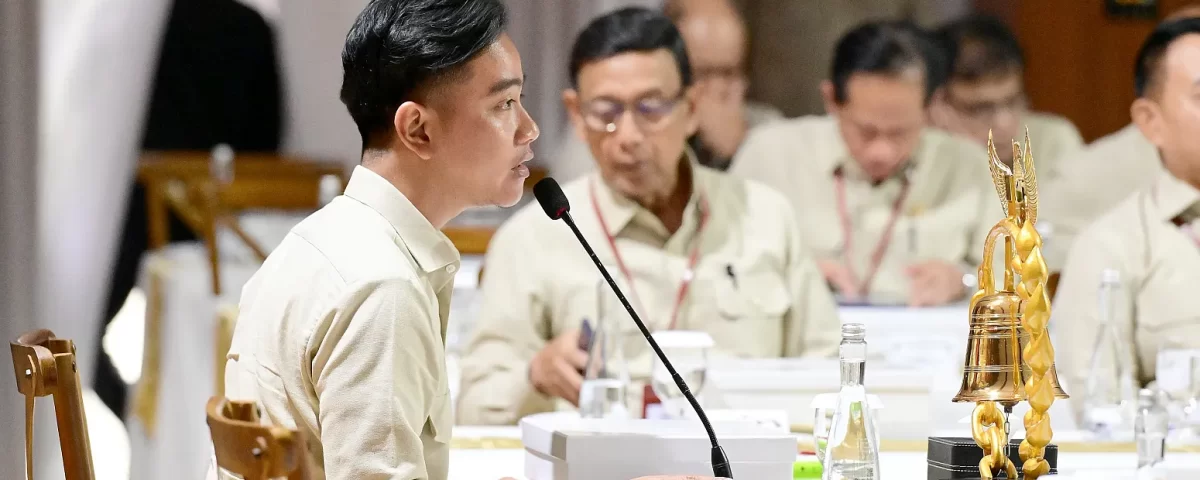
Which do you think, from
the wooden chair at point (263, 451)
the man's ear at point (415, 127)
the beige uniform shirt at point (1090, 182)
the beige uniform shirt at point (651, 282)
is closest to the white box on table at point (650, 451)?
the man's ear at point (415, 127)

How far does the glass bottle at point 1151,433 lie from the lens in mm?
1771

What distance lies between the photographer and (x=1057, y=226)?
349 centimetres

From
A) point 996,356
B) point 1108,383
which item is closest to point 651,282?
point 1108,383

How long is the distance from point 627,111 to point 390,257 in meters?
1.90

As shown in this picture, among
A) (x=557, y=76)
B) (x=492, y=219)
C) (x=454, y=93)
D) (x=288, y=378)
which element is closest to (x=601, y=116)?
(x=557, y=76)

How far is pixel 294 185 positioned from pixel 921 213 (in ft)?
5.12

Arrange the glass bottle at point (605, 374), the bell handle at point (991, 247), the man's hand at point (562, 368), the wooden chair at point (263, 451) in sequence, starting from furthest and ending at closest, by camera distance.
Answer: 1. the man's hand at point (562, 368)
2. the glass bottle at point (605, 374)
3. the bell handle at point (991, 247)
4. the wooden chair at point (263, 451)

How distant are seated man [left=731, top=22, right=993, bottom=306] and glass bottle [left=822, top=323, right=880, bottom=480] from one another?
1.95m

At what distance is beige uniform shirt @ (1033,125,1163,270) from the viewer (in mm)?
3445

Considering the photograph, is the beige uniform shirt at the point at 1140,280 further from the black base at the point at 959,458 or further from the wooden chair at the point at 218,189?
the wooden chair at the point at 218,189

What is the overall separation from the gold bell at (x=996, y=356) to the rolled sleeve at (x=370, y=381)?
0.55 metres

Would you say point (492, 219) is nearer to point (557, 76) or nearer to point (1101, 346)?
point (557, 76)

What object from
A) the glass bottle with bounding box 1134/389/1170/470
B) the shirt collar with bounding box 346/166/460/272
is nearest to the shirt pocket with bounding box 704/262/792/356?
the glass bottle with bounding box 1134/389/1170/470

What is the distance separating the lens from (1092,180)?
11.6ft
